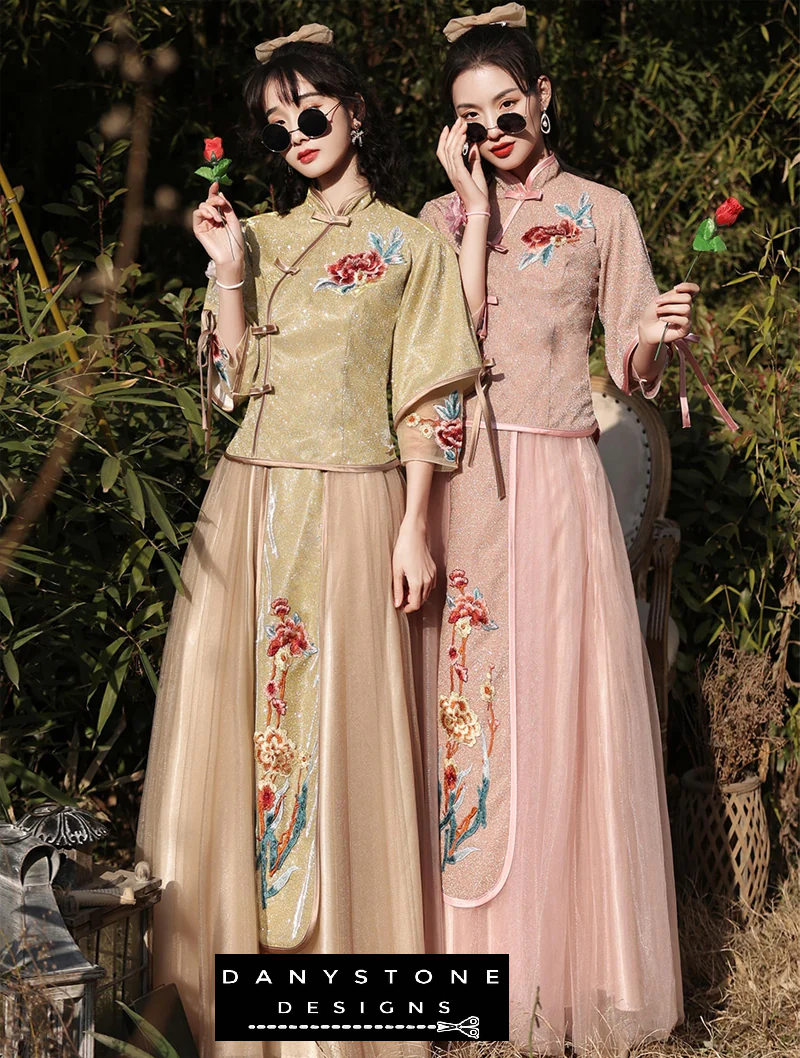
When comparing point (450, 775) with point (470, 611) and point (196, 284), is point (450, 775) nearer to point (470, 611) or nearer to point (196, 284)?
point (470, 611)

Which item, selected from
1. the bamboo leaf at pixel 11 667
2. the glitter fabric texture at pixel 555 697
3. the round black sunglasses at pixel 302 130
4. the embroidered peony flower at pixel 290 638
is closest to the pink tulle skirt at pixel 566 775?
the glitter fabric texture at pixel 555 697

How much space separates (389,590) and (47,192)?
1.92 metres

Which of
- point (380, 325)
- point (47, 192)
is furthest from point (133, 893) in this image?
point (47, 192)

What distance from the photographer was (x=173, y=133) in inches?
140

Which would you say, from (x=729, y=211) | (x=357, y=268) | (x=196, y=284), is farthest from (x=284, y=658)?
(x=196, y=284)

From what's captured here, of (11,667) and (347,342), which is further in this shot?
(11,667)

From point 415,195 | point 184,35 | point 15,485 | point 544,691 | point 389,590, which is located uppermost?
point 184,35

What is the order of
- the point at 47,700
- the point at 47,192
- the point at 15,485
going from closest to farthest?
the point at 15,485 < the point at 47,700 < the point at 47,192

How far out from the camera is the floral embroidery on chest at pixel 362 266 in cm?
219

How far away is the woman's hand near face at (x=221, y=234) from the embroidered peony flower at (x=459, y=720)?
2.66 feet

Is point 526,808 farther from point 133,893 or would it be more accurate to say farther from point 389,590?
point 133,893

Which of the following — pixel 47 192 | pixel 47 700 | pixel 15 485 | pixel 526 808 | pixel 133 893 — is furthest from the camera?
pixel 47 192

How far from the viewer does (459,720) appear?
2283 mm

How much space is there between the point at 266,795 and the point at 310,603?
0.33 m
